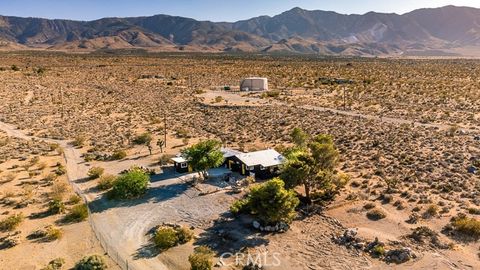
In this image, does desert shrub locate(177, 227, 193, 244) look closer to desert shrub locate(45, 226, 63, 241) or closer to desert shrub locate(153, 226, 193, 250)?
desert shrub locate(153, 226, 193, 250)

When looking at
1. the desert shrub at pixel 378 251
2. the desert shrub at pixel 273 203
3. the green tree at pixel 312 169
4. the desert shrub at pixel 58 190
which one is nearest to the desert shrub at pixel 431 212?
the desert shrub at pixel 378 251

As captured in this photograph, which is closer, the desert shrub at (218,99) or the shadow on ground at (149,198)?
the shadow on ground at (149,198)

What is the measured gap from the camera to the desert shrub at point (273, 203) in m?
26.1

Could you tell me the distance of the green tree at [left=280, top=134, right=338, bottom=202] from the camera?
29.5 metres

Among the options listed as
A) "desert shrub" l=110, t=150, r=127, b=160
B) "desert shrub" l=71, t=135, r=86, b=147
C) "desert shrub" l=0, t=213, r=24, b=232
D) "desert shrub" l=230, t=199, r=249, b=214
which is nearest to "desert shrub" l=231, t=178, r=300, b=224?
"desert shrub" l=230, t=199, r=249, b=214

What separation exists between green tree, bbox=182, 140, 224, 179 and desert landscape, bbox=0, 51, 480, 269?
1.50 meters

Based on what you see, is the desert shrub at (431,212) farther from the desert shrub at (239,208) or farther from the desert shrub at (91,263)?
the desert shrub at (91,263)

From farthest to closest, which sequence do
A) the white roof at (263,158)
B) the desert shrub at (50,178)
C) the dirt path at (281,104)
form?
the dirt path at (281,104) → the desert shrub at (50,178) → the white roof at (263,158)

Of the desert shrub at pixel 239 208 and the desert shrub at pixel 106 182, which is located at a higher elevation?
the desert shrub at pixel 239 208

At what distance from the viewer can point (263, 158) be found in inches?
1421

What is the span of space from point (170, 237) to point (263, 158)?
43.6 ft

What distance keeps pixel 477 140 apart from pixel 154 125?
130 feet

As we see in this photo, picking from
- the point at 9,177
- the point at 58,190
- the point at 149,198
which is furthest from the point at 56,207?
the point at 9,177

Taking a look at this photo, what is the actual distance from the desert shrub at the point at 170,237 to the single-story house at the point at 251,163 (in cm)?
1028
